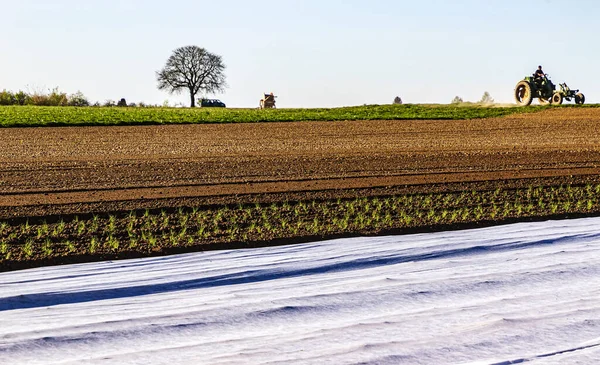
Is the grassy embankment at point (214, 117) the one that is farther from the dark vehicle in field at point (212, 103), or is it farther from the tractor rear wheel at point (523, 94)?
the dark vehicle in field at point (212, 103)

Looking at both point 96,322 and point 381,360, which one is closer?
point 381,360

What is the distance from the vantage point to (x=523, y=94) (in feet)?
114

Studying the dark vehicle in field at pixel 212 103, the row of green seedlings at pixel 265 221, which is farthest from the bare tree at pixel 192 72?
the row of green seedlings at pixel 265 221

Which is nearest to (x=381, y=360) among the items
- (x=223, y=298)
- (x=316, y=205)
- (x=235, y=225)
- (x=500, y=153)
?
(x=223, y=298)

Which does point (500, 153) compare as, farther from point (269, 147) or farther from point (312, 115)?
point (312, 115)

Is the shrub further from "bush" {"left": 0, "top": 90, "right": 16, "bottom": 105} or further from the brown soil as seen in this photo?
the brown soil

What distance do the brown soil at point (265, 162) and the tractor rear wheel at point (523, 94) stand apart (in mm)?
9530

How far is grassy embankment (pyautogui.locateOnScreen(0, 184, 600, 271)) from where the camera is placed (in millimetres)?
6914

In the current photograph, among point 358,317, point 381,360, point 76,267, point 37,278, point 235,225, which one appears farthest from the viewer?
point 235,225

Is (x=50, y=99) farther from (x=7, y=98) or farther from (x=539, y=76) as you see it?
(x=539, y=76)

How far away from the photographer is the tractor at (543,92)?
33.7 m

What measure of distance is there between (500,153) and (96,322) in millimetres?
13861

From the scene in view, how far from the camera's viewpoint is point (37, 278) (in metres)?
4.14

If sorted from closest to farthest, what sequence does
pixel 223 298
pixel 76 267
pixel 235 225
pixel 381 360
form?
1. pixel 381 360
2. pixel 223 298
3. pixel 76 267
4. pixel 235 225
